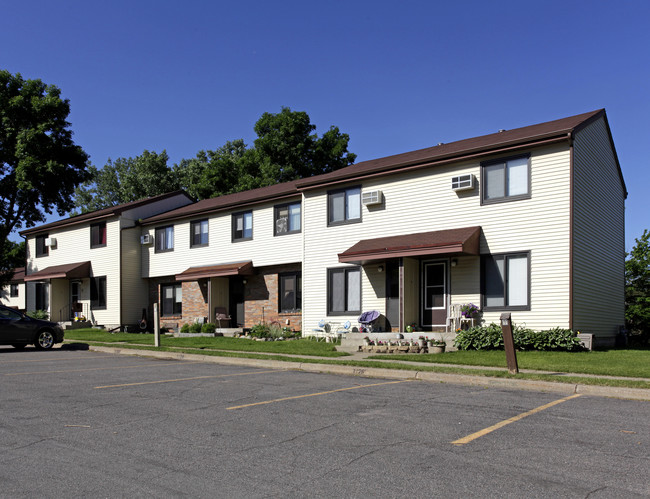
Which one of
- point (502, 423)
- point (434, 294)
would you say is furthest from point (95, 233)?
point (502, 423)

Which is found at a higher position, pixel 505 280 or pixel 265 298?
pixel 505 280

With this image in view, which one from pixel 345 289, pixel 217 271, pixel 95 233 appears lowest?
pixel 345 289

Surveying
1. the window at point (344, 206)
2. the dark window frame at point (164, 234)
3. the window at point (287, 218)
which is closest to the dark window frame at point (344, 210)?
the window at point (344, 206)

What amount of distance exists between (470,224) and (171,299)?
676 inches

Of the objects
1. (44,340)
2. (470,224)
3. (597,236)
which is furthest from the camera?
(44,340)

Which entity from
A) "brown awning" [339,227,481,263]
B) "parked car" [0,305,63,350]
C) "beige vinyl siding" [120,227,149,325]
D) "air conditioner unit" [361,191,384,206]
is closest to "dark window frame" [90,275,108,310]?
"beige vinyl siding" [120,227,149,325]

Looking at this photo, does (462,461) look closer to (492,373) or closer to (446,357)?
(492,373)

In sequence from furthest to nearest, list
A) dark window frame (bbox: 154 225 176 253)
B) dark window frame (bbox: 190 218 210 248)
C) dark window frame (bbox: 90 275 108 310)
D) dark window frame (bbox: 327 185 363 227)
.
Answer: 1. dark window frame (bbox: 90 275 108 310)
2. dark window frame (bbox: 154 225 176 253)
3. dark window frame (bbox: 190 218 210 248)
4. dark window frame (bbox: 327 185 363 227)

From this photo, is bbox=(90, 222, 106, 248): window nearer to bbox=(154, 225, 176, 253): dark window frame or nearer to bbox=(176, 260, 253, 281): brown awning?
bbox=(154, 225, 176, 253): dark window frame

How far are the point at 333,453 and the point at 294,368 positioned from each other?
804 cm

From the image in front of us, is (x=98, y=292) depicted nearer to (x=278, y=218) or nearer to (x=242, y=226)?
(x=242, y=226)

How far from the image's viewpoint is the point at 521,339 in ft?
54.0

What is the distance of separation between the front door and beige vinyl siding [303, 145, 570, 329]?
1.83 feet

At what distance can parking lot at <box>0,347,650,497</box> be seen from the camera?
5027mm
